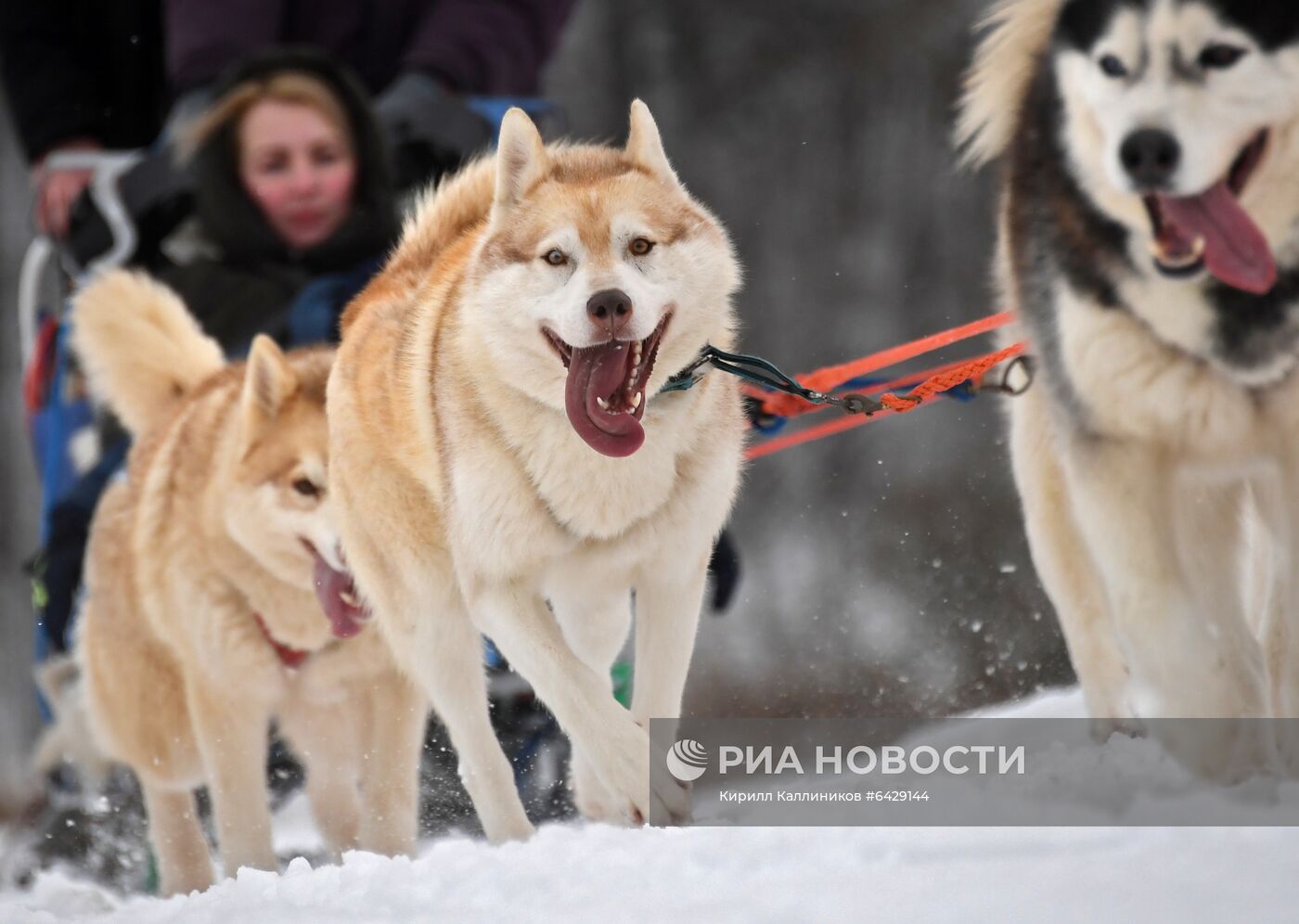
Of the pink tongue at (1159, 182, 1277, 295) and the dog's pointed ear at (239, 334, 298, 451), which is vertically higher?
the pink tongue at (1159, 182, 1277, 295)

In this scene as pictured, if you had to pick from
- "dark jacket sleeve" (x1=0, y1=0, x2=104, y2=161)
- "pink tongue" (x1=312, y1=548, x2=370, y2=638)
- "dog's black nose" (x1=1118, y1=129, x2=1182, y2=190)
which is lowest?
"pink tongue" (x1=312, y1=548, x2=370, y2=638)

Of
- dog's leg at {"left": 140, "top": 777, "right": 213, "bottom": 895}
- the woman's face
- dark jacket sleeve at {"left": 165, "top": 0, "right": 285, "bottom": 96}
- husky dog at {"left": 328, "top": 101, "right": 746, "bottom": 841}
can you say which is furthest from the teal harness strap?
dark jacket sleeve at {"left": 165, "top": 0, "right": 285, "bottom": 96}

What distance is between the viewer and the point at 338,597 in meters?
2.34

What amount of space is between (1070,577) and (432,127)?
144 cm

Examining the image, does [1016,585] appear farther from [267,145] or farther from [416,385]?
[267,145]

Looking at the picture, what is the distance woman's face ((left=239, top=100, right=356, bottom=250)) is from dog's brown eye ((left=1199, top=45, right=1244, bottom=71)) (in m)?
1.64

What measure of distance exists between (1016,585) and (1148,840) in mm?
650

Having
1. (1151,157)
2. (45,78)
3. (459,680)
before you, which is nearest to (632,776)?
(459,680)

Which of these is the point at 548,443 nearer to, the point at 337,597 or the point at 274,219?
the point at 337,597

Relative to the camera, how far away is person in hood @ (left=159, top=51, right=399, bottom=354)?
2707 millimetres

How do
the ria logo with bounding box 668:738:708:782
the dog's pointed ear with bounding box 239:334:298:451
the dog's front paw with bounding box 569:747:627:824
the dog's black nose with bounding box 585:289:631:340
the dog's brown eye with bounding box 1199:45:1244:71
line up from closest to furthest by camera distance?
the dog's brown eye with bounding box 1199:45:1244:71 → the dog's black nose with bounding box 585:289:631:340 → the ria logo with bounding box 668:738:708:782 → the dog's front paw with bounding box 569:747:627:824 → the dog's pointed ear with bounding box 239:334:298:451

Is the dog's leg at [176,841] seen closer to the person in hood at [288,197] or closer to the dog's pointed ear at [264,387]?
→ the dog's pointed ear at [264,387]

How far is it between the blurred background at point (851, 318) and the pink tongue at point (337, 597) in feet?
1.80

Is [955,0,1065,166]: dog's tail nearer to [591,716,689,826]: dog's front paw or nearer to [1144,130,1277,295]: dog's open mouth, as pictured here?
[1144,130,1277,295]: dog's open mouth
